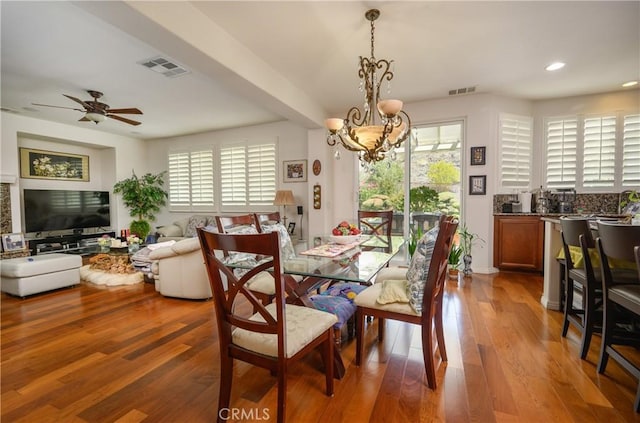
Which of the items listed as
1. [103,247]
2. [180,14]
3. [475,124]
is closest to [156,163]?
[103,247]

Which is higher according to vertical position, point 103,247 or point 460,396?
point 103,247

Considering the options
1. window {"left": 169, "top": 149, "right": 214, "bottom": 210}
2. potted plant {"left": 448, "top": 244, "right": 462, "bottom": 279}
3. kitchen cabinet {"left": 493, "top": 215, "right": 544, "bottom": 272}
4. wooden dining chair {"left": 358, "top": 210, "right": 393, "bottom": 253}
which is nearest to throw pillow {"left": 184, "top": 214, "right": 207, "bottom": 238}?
window {"left": 169, "top": 149, "right": 214, "bottom": 210}

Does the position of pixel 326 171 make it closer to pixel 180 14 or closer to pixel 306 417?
pixel 180 14

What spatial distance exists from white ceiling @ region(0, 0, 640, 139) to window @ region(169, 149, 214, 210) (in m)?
2.22

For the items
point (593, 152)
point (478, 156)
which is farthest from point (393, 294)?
point (593, 152)

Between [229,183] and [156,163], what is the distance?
2392 millimetres

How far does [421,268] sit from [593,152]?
448 centimetres

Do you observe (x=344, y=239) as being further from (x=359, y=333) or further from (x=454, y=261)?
(x=454, y=261)

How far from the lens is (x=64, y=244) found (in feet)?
19.2

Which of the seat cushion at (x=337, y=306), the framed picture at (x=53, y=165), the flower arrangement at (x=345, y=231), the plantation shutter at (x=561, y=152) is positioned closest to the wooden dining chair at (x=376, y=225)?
the flower arrangement at (x=345, y=231)

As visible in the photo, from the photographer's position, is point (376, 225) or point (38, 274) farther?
point (376, 225)

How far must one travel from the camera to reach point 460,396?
1.65 metres

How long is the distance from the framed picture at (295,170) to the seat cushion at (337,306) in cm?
356

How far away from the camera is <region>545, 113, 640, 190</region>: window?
412cm
